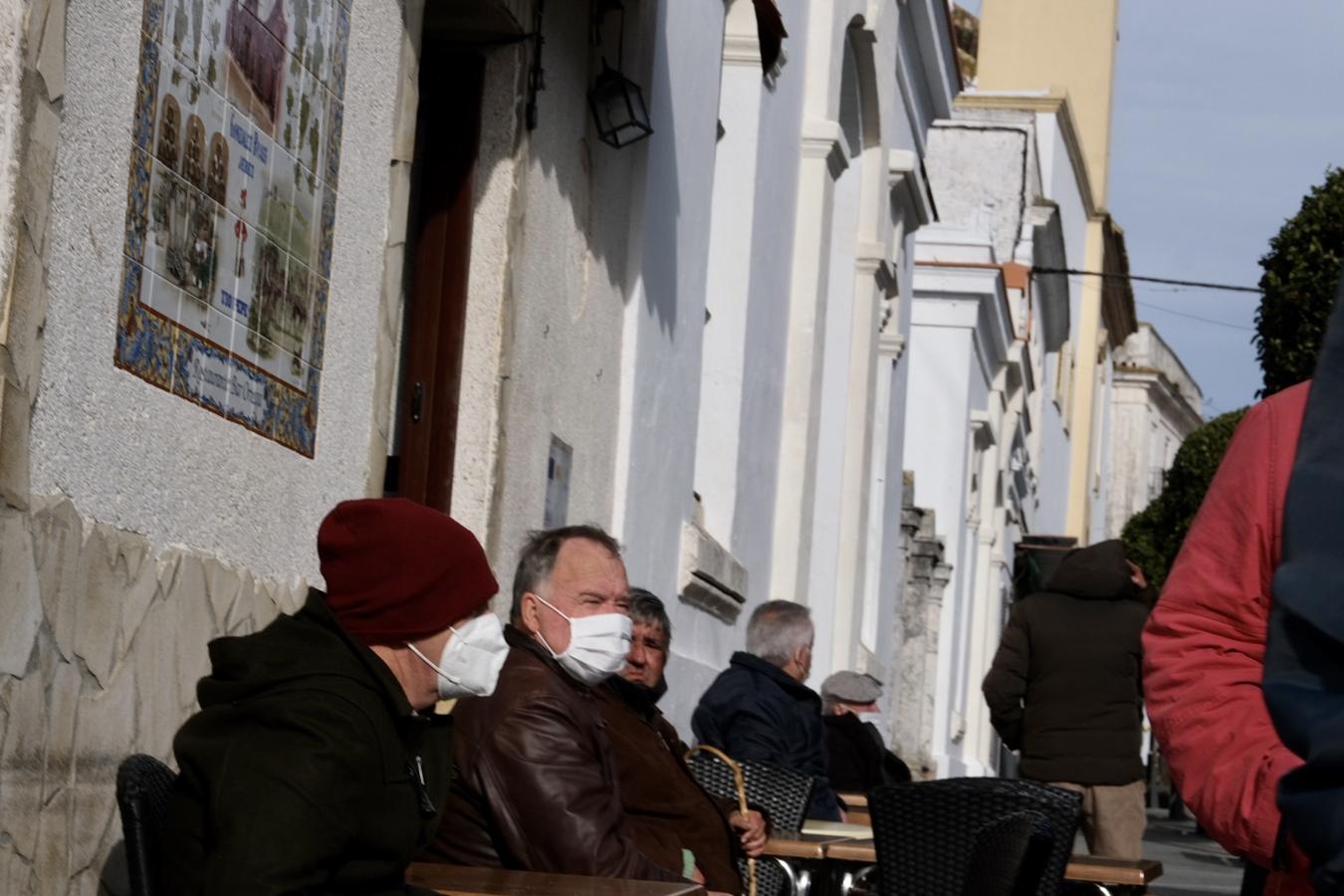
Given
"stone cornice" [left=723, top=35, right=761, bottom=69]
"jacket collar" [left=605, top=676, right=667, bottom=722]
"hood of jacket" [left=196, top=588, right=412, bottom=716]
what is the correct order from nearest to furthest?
"hood of jacket" [left=196, top=588, right=412, bottom=716], "jacket collar" [left=605, top=676, right=667, bottom=722], "stone cornice" [left=723, top=35, right=761, bottom=69]

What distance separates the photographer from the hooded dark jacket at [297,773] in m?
3.23

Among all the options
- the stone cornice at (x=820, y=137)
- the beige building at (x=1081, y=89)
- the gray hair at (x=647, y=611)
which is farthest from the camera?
the beige building at (x=1081, y=89)

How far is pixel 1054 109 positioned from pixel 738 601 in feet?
98.2

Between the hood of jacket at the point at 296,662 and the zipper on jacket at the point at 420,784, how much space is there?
98 millimetres

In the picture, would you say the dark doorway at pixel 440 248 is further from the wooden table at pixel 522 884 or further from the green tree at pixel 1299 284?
the green tree at pixel 1299 284

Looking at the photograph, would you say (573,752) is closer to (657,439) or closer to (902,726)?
(657,439)

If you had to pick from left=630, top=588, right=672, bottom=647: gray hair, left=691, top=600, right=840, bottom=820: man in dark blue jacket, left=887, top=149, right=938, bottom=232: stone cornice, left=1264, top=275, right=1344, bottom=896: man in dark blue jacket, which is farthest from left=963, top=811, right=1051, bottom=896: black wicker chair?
left=887, top=149, right=938, bottom=232: stone cornice

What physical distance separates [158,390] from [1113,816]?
6.83m

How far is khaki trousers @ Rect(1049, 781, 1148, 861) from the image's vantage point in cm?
1055

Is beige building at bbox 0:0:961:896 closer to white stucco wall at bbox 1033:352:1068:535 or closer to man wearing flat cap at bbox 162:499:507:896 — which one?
man wearing flat cap at bbox 162:499:507:896

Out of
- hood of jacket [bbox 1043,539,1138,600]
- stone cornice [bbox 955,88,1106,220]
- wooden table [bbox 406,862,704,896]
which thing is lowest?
wooden table [bbox 406,862,704,896]

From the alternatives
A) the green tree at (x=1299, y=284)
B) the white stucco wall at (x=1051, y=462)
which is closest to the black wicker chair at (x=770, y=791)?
the green tree at (x=1299, y=284)

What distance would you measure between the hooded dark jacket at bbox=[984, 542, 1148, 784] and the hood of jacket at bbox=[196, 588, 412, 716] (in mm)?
7182

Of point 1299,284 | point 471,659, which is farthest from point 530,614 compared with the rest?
point 1299,284
